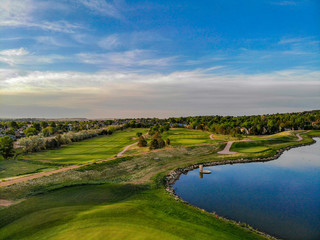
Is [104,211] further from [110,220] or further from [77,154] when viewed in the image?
[77,154]

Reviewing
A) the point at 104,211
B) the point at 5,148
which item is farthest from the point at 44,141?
the point at 104,211

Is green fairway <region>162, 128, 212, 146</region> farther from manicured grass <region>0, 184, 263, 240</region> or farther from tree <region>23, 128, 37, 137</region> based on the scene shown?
tree <region>23, 128, 37, 137</region>

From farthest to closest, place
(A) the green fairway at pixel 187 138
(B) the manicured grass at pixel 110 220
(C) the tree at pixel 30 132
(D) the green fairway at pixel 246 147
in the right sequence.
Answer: (C) the tree at pixel 30 132, (A) the green fairway at pixel 187 138, (D) the green fairway at pixel 246 147, (B) the manicured grass at pixel 110 220

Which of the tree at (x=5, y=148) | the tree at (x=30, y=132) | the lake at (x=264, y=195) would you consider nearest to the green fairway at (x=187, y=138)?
the lake at (x=264, y=195)

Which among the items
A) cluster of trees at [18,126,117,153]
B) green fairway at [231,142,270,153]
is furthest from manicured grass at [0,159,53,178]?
green fairway at [231,142,270,153]

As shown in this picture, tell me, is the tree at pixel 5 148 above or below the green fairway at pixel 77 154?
above

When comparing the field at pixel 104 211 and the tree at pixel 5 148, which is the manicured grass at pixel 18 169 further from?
the field at pixel 104 211

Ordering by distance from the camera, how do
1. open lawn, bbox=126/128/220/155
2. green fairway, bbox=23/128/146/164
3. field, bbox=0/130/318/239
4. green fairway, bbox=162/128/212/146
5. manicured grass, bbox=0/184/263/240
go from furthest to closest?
green fairway, bbox=162/128/212/146
open lawn, bbox=126/128/220/155
green fairway, bbox=23/128/146/164
field, bbox=0/130/318/239
manicured grass, bbox=0/184/263/240

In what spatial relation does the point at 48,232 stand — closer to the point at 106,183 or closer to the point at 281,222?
the point at 106,183

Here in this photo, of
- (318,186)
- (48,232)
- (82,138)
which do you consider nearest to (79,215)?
(48,232)
